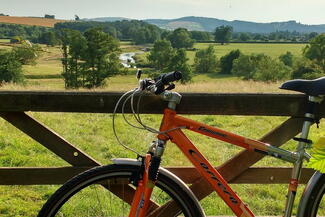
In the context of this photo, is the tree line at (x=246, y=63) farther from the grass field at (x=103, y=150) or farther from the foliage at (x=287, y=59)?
the grass field at (x=103, y=150)

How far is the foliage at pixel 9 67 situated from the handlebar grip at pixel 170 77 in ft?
163

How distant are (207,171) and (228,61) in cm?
7135

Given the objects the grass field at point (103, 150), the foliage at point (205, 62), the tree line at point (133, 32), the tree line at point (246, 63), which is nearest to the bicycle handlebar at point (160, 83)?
the grass field at point (103, 150)

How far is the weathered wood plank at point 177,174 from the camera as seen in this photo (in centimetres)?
294

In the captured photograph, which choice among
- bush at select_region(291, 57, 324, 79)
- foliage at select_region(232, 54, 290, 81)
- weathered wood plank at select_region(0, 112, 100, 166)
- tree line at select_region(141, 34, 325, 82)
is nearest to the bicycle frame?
weathered wood plank at select_region(0, 112, 100, 166)

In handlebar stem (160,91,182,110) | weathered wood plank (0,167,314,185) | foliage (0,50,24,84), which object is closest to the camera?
handlebar stem (160,91,182,110)

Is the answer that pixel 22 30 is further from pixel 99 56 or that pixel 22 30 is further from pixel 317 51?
pixel 317 51

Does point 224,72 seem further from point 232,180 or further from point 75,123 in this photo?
point 232,180

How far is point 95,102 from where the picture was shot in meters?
2.81

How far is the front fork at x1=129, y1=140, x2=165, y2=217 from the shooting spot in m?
2.30

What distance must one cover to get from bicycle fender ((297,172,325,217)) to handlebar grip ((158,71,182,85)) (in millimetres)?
1201

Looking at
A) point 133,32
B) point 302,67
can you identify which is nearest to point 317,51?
point 302,67

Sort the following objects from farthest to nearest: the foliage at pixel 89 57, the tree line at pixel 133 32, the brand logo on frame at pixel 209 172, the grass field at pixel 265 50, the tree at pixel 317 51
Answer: the tree line at pixel 133 32 < the grass field at pixel 265 50 < the tree at pixel 317 51 < the foliage at pixel 89 57 < the brand logo on frame at pixel 209 172

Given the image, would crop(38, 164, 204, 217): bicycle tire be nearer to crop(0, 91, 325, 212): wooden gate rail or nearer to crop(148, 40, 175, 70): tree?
crop(0, 91, 325, 212): wooden gate rail
